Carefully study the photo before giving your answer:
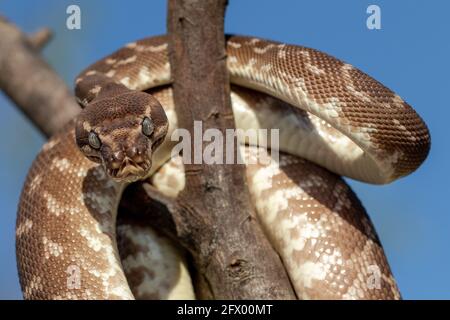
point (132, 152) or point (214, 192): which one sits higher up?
point (132, 152)

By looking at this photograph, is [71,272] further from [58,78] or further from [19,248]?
[58,78]

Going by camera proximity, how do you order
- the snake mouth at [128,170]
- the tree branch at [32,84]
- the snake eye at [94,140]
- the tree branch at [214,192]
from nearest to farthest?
the snake mouth at [128,170]
the snake eye at [94,140]
the tree branch at [214,192]
the tree branch at [32,84]

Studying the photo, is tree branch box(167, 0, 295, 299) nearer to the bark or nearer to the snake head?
the bark

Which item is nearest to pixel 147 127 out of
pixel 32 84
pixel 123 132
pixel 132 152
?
pixel 123 132

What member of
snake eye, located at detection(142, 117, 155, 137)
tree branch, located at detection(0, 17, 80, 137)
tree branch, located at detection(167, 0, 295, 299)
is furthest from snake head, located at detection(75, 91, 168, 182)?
tree branch, located at detection(0, 17, 80, 137)

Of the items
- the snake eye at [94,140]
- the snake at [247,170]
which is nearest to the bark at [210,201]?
the snake at [247,170]

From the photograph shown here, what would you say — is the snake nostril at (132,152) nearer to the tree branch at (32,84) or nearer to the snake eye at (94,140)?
the snake eye at (94,140)

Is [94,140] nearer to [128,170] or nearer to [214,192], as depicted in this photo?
[128,170]
